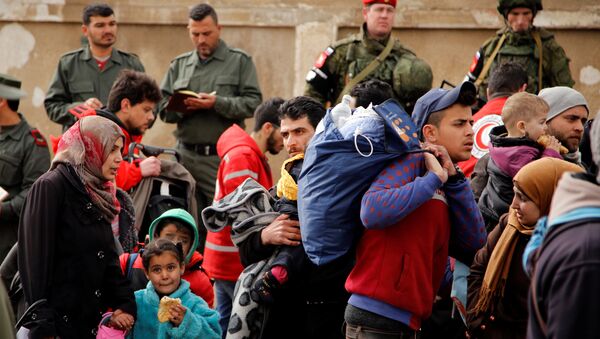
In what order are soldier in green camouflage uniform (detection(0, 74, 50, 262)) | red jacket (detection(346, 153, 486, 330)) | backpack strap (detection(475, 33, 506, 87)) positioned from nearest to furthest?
red jacket (detection(346, 153, 486, 330)), soldier in green camouflage uniform (detection(0, 74, 50, 262)), backpack strap (detection(475, 33, 506, 87))

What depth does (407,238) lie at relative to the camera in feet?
17.7

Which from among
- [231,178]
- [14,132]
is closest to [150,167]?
[231,178]

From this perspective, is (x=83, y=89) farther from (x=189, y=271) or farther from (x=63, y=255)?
(x=63, y=255)

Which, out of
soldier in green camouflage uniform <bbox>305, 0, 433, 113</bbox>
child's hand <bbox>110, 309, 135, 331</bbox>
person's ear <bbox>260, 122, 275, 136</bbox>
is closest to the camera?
child's hand <bbox>110, 309, 135, 331</bbox>

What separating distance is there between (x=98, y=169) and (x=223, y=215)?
0.76 meters

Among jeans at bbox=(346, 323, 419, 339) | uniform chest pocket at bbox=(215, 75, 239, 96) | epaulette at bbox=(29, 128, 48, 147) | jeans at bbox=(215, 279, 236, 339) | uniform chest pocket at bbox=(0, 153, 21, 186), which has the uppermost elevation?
uniform chest pocket at bbox=(215, 75, 239, 96)

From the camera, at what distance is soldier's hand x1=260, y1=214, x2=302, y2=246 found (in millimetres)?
6270

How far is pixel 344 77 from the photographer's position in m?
9.30

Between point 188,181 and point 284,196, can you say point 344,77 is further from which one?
point 284,196

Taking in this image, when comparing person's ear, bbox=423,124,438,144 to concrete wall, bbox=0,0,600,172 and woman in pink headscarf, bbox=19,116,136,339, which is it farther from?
concrete wall, bbox=0,0,600,172

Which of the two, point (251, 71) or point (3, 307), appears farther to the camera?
point (251, 71)

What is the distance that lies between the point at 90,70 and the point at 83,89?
0.19m

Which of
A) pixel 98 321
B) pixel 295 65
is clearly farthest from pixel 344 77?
pixel 98 321

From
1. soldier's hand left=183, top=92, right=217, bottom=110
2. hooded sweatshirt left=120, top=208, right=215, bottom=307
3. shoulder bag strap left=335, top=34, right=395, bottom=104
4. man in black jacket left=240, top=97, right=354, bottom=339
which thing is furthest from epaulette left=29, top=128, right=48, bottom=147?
man in black jacket left=240, top=97, right=354, bottom=339
